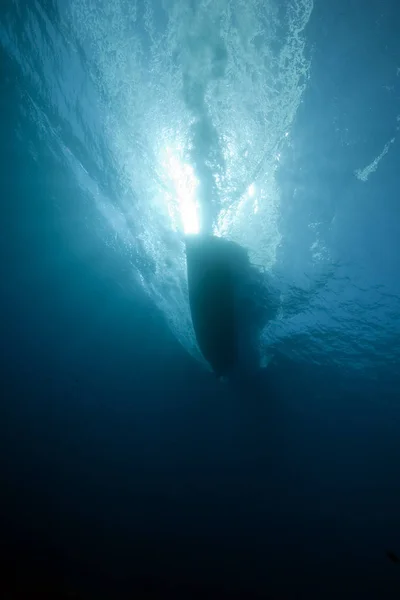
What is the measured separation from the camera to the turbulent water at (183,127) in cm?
518

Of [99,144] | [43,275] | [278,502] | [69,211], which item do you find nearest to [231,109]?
[99,144]

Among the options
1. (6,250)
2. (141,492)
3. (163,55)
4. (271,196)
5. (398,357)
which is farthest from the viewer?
(141,492)

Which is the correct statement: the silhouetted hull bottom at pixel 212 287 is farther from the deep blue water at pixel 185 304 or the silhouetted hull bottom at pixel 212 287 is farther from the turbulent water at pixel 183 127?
the deep blue water at pixel 185 304

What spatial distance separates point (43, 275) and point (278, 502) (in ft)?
53.6

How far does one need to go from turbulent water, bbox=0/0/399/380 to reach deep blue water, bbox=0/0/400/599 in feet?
0.15

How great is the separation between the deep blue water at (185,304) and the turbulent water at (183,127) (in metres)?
0.05

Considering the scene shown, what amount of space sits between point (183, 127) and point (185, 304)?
Result: 5.77 m

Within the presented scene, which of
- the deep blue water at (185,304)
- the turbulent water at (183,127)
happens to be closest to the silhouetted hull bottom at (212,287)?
the turbulent water at (183,127)

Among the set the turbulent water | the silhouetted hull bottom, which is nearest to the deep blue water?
the turbulent water

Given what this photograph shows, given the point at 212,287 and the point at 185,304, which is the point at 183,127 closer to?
the point at 212,287

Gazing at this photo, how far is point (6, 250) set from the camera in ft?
40.9

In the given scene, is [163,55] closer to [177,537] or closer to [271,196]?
[271,196]

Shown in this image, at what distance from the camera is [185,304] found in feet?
34.9

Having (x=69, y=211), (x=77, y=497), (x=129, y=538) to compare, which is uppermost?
(x=69, y=211)
